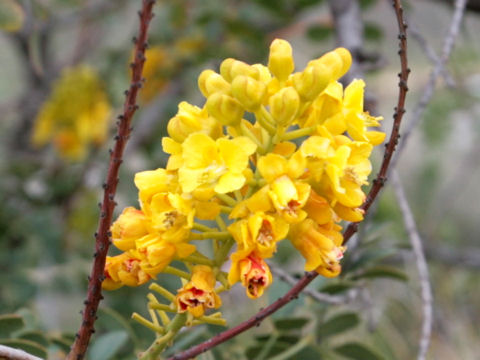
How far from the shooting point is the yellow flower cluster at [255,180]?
0.59 meters

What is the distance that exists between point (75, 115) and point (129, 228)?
4.57 ft

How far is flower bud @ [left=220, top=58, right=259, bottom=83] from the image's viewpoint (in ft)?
2.04

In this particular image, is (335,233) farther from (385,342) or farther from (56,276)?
(56,276)

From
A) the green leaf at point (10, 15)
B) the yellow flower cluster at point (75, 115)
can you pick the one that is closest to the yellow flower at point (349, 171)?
the green leaf at point (10, 15)

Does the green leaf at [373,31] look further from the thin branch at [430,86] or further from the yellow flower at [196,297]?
the yellow flower at [196,297]

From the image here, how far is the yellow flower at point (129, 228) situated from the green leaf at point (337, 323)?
423 millimetres

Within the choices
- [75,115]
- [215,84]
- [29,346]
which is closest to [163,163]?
[75,115]

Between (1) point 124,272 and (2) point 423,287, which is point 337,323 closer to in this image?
(2) point 423,287

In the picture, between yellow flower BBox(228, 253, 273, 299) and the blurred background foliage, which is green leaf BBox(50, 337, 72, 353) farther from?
yellow flower BBox(228, 253, 273, 299)

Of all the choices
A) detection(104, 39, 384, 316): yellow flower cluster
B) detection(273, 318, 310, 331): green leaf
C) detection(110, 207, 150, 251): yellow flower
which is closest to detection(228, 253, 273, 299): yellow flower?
detection(104, 39, 384, 316): yellow flower cluster

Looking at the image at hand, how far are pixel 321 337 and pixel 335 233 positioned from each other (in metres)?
0.39

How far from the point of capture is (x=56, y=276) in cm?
164

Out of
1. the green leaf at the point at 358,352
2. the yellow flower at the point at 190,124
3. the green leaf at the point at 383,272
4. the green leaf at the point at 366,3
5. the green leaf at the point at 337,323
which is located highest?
the green leaf at the point at 366,3

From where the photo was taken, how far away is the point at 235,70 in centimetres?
62
